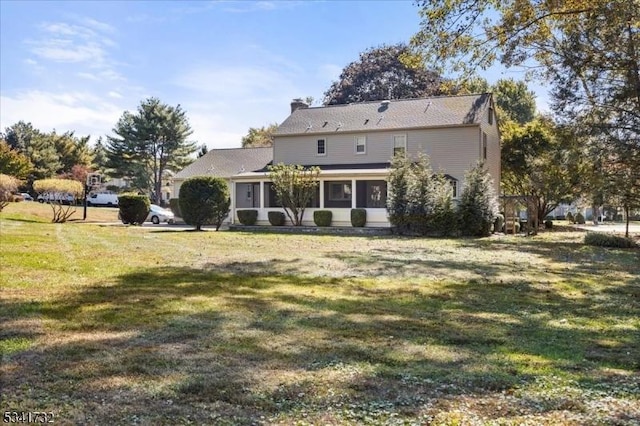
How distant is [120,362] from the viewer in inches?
154

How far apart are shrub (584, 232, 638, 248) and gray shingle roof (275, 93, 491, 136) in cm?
922

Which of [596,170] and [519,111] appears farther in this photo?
A: [519,111]

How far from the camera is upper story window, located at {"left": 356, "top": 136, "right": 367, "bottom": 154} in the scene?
2900cm

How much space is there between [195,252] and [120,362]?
901 centimetres

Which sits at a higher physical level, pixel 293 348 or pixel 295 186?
pixel 295 186

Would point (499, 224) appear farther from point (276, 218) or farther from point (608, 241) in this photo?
point (276, 218)

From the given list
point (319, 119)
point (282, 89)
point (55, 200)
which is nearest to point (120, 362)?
point (55, 200)

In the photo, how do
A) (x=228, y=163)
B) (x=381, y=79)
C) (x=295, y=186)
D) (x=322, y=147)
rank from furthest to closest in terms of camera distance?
(x=381, y=79) < (x=228, y=163) < (x=322, y=147) < (x=295, y=186)

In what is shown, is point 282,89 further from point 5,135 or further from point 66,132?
point 5,135

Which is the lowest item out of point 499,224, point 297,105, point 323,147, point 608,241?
point 608,241

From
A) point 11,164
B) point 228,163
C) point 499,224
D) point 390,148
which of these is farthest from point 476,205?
point 11,164

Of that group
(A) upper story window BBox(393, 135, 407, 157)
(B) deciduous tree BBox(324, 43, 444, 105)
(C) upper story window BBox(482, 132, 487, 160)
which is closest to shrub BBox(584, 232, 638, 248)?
(C) upper story window BBox(482, 132, 487, 160)

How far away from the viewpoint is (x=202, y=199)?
71.2 feet

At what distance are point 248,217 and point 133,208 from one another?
19.3 feet
